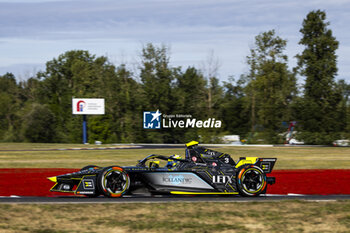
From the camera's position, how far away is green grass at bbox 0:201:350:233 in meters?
7.44

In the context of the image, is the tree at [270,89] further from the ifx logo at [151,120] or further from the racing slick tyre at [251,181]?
the racing slick tyre at [251,181]

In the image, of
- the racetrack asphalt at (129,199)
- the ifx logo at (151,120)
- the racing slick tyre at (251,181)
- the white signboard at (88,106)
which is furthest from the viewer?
the white signboard at (88,106)

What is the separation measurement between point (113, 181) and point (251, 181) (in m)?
3.19

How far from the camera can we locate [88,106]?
5975 centimetres

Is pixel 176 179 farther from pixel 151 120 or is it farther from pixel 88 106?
pixel 88 106

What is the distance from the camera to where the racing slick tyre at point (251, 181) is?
11.1 meters

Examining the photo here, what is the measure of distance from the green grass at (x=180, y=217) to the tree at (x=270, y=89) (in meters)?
44.1

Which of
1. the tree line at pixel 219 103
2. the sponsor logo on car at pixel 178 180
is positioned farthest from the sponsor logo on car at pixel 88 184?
the tree line at pixel 219 103

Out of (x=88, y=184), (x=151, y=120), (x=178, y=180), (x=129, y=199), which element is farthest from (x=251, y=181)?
(x=151, y=120)

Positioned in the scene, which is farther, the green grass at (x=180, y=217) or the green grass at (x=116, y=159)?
the green grass at (x=116, y=159)

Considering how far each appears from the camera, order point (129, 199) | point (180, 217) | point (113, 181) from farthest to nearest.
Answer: point (113, 181)
point (129, 199)
point (180, 217)

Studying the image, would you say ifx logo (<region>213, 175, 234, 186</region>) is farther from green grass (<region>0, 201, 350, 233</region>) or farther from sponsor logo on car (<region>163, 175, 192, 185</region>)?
green grass (<region>0, 201, 350, 233</region>)

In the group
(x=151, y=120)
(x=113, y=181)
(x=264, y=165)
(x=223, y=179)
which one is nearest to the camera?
(x=113, y=181)

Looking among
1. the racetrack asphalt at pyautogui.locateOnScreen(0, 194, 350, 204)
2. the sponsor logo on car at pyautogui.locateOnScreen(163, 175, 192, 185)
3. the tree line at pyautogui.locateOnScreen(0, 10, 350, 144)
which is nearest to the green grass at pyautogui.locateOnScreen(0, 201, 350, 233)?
the racetrack asphalt at pyautogui.locateOnScreen(0, 194, 350, 204)
